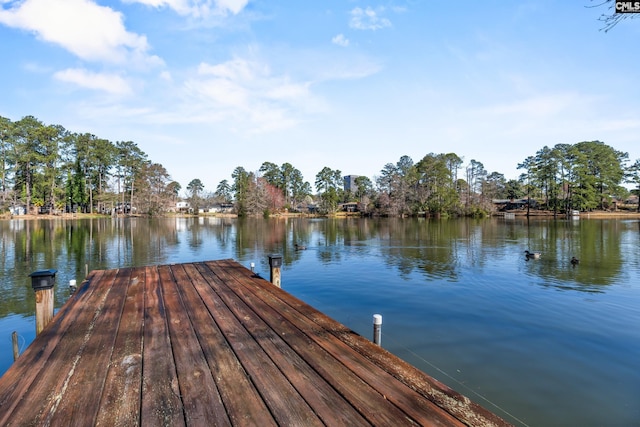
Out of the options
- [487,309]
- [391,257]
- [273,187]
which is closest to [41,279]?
[487,309]

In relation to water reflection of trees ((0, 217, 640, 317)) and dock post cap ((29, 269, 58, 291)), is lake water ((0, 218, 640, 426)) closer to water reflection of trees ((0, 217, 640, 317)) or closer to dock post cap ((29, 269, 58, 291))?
water reflection of trees ((0, 217, 640, 317))

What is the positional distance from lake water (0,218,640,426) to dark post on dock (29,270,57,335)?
117 centimetres

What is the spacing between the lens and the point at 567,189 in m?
47.5

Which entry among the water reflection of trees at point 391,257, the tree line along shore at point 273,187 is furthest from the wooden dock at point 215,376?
the tree line along shore at point 273,187

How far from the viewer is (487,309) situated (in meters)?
7.20

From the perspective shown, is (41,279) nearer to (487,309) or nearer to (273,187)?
(487,309)

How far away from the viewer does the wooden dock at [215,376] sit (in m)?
1.84

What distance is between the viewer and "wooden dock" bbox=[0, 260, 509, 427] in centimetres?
184

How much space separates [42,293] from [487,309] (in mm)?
8193

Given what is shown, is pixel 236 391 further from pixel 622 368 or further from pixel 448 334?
pixel 622 368

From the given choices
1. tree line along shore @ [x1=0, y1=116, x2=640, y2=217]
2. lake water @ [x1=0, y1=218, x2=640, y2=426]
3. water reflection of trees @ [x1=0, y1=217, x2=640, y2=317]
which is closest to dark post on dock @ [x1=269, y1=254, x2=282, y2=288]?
lake water @ [x1=0, y1=218, x2=640, y2=426]

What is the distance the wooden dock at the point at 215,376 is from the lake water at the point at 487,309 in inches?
87.0

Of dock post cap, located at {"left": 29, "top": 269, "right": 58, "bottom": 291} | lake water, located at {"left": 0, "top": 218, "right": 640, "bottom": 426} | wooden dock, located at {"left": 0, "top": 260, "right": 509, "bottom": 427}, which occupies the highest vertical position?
dock post cap, located at {"left": 29, "top": 269, "right": 58, "bottom": 291}

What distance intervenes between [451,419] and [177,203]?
82.2 meters
